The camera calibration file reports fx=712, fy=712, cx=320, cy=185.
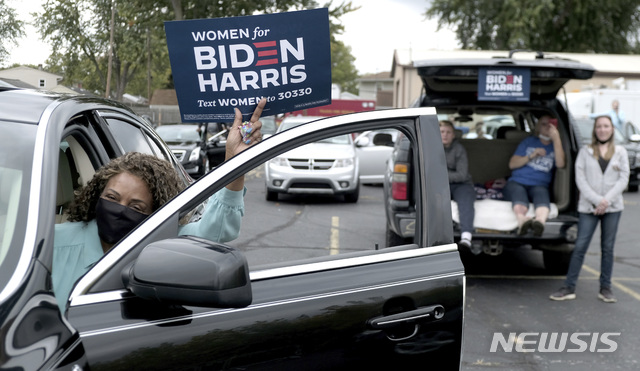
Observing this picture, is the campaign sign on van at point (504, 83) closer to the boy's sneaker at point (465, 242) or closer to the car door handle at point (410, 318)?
the boy's sneaker at point (465, 242)

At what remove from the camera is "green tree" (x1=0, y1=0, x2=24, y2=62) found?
10.0 ft

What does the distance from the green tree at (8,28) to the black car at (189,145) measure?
36.5ft

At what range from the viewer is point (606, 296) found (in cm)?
668

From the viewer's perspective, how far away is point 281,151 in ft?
7.14

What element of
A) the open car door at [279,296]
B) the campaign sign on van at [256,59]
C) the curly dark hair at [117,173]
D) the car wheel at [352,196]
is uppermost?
the campaign sign on van at [256,59]

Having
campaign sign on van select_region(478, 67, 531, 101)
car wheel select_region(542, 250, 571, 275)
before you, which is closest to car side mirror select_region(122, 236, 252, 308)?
campaign sign on van select_region(478, 67, 531, 101)

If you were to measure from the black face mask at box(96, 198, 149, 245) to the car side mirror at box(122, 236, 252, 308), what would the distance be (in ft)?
2.10

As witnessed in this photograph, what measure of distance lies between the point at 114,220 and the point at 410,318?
1.04m

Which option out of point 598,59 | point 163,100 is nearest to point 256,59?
point 598,59

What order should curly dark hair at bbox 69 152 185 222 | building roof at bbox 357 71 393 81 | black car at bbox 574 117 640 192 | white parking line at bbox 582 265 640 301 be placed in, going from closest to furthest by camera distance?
curly dark hair at bbox 69 152 185 222 < white parking line at bbox 582 265 640 301 < black car at bbox 574 117 640 192 < building roof at bbox 357 71 393 81

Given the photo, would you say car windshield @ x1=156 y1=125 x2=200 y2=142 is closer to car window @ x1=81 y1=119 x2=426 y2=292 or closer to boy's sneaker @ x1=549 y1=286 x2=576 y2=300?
car window @ x1=81 y1=119 x2=426 y2=292

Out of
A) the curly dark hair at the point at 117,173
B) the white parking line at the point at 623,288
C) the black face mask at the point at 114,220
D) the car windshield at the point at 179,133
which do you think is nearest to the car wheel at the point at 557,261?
the white parking line at the point at 623,288

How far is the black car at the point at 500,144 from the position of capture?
6617 mm

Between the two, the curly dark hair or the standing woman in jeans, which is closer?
the curly dark hair
